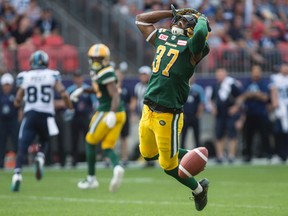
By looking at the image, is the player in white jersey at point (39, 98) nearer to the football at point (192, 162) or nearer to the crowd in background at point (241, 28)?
the football at point (192, 162)

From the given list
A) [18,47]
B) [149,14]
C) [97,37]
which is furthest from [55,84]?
[97,37]

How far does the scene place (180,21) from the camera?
9.27 m

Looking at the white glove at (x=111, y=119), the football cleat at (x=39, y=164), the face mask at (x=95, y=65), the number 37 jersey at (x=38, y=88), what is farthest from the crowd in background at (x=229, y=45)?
the white glove at (x=111, y=119)

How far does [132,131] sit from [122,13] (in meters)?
3.36

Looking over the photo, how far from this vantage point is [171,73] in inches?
362

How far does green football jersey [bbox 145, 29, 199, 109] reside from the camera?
9.20 meters

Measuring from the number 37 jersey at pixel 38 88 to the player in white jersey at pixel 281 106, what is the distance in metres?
6.93

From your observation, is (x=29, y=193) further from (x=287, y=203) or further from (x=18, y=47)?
(x=18, y=47)

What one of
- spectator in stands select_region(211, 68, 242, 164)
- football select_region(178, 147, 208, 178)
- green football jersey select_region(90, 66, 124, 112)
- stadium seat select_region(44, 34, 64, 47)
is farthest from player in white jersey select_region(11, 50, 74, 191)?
stadium seat select_region(44, 34, 64, 47)

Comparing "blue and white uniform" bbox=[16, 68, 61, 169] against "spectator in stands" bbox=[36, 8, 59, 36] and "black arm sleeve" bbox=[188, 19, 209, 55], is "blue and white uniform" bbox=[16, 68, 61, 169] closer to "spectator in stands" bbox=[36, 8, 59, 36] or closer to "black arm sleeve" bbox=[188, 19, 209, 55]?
"black arm sleeve" bbox=[188, 19, 209, 55]

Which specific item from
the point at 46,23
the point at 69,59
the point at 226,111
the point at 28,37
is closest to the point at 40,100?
the point at 69,59

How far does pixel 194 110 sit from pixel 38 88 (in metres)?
6.14

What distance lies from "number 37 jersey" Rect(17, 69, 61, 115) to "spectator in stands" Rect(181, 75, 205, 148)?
577cm

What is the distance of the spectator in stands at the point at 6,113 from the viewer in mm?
18266
